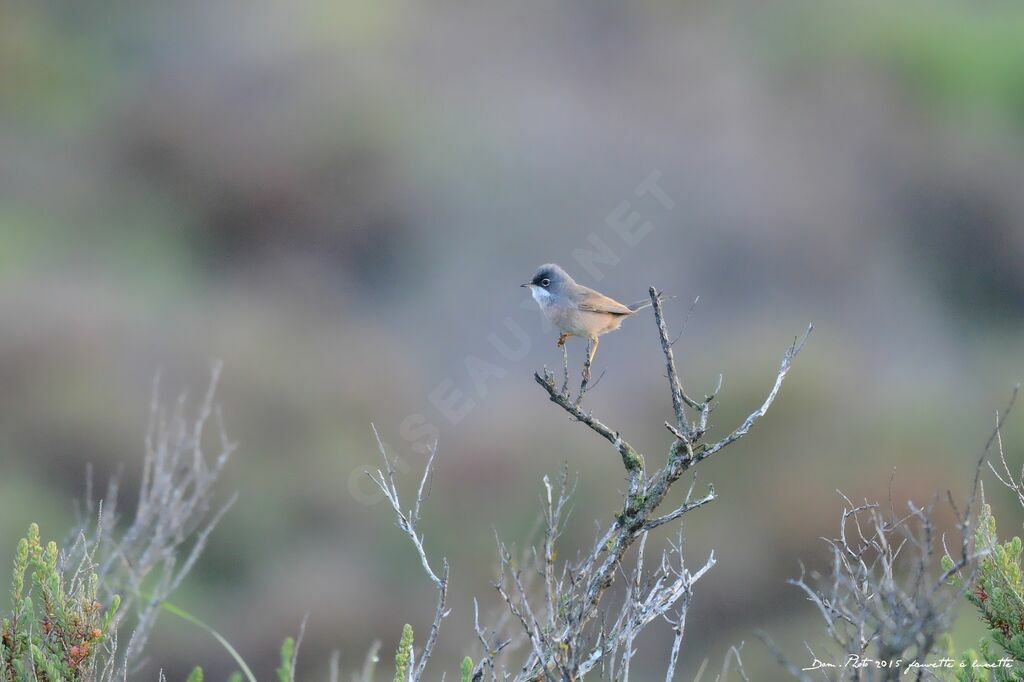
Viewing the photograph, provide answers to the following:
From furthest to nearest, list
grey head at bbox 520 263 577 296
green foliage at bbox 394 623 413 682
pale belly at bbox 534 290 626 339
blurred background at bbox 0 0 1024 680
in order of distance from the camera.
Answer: blurred background at bbox 0 0 1024 680, grey head at bbox 520 263 577 296, pale belly at bbox 534 290 626 339, green foliage at bbox 394 623 413 682

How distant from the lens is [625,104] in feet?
90.9

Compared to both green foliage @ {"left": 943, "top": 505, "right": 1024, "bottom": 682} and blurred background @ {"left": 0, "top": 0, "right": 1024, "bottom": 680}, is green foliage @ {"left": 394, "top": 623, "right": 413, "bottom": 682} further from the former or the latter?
blurred background @ {"left": 0, "top": 0, "right": 1024, "bottom": 680}

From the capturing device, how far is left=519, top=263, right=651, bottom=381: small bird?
7602 mm

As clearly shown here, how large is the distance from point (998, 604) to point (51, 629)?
4.66 m

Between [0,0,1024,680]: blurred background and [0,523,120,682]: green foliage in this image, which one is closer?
[0,523,120,682]: green foliage

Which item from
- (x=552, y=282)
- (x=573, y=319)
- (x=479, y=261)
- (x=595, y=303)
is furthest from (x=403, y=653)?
(x=479, y=261)

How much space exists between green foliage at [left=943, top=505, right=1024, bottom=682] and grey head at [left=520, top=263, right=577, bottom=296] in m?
3.62

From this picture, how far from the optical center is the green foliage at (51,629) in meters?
4.93

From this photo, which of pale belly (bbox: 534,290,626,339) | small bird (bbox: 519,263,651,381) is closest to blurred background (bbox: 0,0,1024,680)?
small bird (bbox: 519,263,651,381)

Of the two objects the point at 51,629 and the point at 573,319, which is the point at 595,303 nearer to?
the point at 573,319

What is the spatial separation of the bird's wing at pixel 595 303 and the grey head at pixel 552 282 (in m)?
0.13

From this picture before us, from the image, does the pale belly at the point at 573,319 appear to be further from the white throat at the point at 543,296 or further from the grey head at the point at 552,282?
the grey head at the point at 552,282

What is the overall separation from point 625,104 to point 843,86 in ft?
19.3

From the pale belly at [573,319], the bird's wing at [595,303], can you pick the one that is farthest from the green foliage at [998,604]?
the bird's wing at [595,303]
